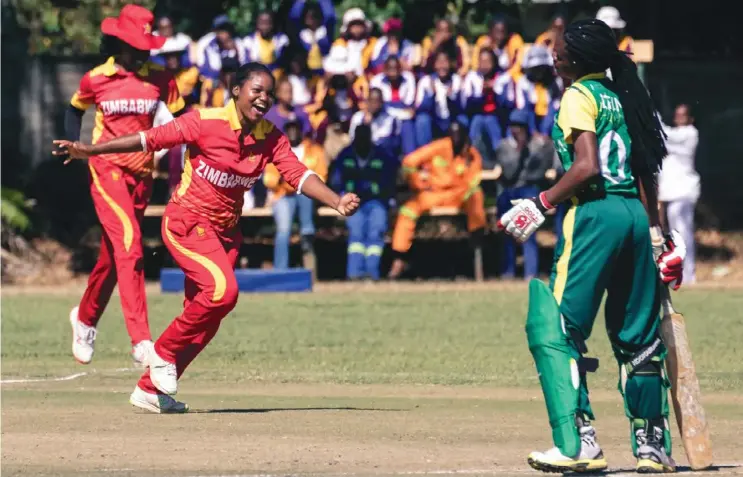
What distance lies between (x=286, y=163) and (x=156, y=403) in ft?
5.27

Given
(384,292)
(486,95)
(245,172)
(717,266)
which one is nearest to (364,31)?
(486,95)

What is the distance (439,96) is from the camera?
20969 mm

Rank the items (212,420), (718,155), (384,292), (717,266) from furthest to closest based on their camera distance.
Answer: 1. (718,155)
2. (717,266)
3. (384,292)
4. (212,420)

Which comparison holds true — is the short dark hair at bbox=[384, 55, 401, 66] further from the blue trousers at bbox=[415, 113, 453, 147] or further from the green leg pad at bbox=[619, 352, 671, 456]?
the green leg pad at bbox=[619, 352, 671, 456]

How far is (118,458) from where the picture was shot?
8.46 metres

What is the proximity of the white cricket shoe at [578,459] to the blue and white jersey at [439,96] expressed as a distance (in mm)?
13077

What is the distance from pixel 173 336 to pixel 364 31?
11.5 metres

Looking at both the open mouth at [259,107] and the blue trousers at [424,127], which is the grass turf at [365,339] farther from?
the open mouth at [259,107]

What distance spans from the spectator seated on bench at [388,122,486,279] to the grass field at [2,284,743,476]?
1488mm

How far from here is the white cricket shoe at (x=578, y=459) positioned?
7742 millimetres

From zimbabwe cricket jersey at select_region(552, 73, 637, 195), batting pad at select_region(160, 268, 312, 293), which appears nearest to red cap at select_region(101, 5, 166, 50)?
zimbabwe cricket jersey at select_region(552, 73, 637, 195)

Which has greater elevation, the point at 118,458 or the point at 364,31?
the point at 364,31

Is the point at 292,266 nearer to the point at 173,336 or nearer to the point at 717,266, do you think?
the point at 717,266

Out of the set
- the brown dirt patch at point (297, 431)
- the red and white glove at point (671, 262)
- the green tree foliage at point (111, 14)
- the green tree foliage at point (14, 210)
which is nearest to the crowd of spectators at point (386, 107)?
the green tree foliage at point (111, 14)
